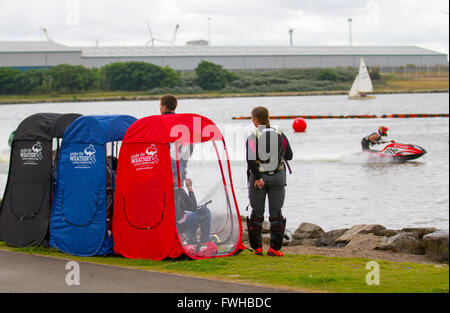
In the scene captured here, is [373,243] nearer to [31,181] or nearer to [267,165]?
[267,165]

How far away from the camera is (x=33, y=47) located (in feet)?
428

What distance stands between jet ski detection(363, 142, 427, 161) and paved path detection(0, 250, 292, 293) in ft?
78.1

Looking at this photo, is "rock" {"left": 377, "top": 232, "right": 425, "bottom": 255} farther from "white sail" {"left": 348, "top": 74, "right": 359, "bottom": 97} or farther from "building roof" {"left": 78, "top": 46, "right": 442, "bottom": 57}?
"building roof" {"left": 78, "top": 46, "right": 442, "bottom": 57}

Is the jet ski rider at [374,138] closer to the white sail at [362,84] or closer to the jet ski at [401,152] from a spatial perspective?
the jet ski at [401,152]

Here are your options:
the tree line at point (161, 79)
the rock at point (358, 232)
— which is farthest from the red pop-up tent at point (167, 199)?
the tree line at point (161, 79)

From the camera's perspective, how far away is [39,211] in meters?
11.0

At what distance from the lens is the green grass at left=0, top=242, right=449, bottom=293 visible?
25.9 feet

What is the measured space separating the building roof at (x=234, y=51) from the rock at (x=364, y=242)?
416ft

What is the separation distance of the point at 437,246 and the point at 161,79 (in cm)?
11787

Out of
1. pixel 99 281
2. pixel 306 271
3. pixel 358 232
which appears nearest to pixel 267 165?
pixel 306 271

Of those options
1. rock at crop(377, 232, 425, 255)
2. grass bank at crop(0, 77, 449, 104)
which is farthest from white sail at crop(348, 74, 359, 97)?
rock at crop(377, 232, 425, 255)

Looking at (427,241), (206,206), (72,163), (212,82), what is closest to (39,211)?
(72,163)

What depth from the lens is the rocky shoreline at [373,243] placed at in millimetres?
11633
